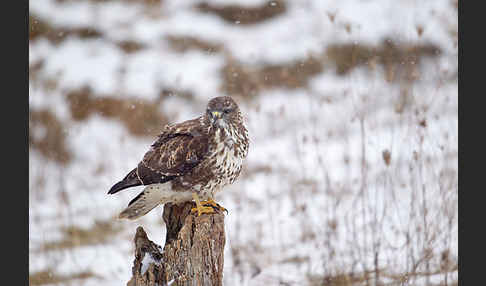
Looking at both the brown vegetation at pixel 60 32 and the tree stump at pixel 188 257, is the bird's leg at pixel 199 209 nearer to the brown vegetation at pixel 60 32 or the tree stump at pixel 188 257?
the tree stump at pixel 188 257

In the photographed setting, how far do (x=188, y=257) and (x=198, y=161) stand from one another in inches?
24.3

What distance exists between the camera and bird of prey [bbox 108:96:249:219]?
11.4 ft

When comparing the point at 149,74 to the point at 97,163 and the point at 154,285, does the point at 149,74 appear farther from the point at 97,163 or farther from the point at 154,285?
the point at 154,285

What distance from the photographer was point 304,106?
28.4 ft

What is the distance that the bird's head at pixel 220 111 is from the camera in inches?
135

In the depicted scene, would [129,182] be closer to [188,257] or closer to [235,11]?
[188,257]

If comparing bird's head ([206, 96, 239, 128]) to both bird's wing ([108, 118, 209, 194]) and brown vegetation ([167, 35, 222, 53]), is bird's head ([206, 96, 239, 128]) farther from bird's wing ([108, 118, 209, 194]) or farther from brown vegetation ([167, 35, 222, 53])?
brown vegetation ([167, 35, 222, 53])

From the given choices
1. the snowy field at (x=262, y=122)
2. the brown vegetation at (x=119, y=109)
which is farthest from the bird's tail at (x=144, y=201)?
the brown vegetation at (x=119, y=109)

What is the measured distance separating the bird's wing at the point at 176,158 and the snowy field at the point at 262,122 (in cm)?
157

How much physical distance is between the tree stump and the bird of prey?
0.54ft

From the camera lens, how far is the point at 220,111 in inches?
135

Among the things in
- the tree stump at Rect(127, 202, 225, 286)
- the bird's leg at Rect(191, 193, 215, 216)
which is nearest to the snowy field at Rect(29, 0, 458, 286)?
the bird's leg at Rect(191, 193, 215, 216)

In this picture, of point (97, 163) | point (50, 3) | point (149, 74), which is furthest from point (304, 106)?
point (50, 3)

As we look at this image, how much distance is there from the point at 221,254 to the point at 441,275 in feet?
8.02
